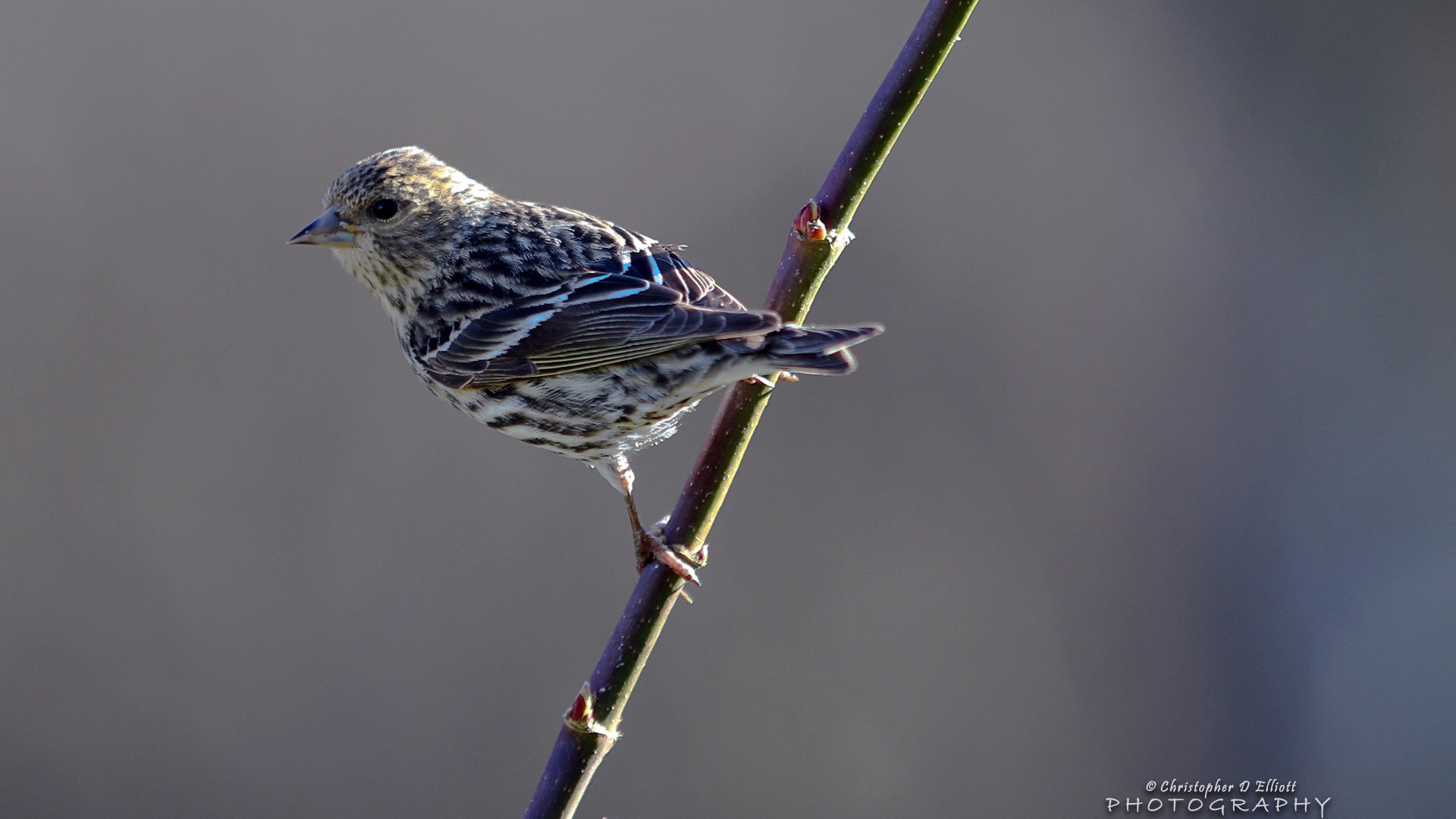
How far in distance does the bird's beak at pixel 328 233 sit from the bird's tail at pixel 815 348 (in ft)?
6.06

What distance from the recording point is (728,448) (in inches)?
128

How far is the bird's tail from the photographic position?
303cm

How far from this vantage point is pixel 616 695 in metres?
3.05

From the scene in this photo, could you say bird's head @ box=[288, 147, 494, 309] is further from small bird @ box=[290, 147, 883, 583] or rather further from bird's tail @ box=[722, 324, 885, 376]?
bird's tail @ box=[722, 324, 885, 376]

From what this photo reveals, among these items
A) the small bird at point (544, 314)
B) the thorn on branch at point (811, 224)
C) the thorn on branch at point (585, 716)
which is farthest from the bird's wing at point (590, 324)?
the thorn on branch at point (585, 716)

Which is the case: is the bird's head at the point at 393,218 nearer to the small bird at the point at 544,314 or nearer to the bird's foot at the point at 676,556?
the small bird at the point at 544,314

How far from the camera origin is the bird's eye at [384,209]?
14.1 feet

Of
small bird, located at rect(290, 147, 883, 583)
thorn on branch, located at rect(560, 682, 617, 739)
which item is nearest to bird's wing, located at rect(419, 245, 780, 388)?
small bird, located at rect(290, 147, 883, 583)

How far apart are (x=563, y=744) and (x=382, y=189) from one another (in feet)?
7.18

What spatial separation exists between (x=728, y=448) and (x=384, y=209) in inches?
71.5

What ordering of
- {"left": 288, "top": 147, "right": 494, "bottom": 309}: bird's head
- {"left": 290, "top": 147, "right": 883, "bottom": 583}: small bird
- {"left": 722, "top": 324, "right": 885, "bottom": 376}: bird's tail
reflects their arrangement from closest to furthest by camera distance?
{"left": 722, "top": 324, "right": 885, "bottom": 376}: bird's tail → {"left": 290, "top": 147, "right": 883, "bottom": 583}: small bird → {"left": 288, "top": 147, "right": 494, "bottom": 309}: bird's head

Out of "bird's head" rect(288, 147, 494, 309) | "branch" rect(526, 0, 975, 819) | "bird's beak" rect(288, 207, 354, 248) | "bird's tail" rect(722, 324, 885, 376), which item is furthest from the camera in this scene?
"bird's head" rect(288, 147, 494, 309)

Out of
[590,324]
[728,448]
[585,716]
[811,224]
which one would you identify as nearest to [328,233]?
[590,324]

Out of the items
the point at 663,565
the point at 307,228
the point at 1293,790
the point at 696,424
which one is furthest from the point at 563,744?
the point at 1293,790
